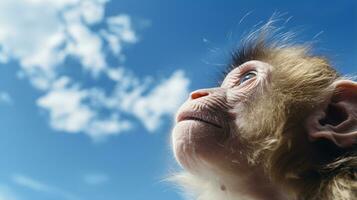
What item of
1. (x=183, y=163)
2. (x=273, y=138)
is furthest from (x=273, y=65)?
(x=183, y=163)

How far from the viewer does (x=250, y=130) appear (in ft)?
11.1

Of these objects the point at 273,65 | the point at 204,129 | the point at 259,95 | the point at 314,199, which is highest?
the point at 273,65

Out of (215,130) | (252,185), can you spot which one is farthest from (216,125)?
(252,185)

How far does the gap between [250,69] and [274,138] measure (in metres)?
0.87

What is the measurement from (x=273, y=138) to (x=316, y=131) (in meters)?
0.24

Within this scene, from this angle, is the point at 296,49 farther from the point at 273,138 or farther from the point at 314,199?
the point at 314,199

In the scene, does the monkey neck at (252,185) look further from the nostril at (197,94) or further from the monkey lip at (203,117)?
the nostril at (197,94)

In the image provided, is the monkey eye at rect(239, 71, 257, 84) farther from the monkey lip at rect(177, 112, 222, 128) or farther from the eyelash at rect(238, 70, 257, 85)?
the monkey lip at rect(177, 112, 222, 128)

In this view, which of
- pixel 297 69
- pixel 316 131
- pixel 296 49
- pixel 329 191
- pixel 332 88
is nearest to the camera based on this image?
pixel 329 191

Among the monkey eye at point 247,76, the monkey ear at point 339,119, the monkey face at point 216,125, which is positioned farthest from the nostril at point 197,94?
the monkey ear at point 339,119

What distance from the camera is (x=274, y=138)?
329 centimetres

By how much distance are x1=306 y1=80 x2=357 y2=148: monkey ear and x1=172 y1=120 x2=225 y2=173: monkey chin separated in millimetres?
533

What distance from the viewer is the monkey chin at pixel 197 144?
326cm

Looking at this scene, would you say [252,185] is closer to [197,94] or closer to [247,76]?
[197,94]
